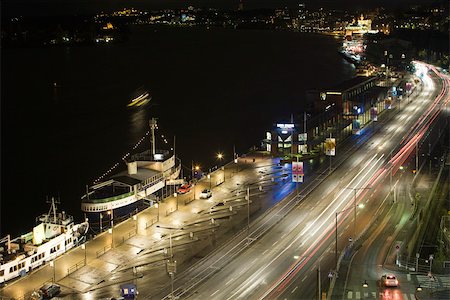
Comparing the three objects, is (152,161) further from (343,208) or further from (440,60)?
(440,60)

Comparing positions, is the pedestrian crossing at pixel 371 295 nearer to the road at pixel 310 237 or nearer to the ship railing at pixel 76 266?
the road at pixel 310 237

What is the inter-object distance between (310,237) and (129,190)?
13.4 m

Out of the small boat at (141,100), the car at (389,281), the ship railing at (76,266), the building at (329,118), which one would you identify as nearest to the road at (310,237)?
the car at (389,281)

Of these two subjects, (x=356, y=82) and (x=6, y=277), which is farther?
(x=356, y=82)

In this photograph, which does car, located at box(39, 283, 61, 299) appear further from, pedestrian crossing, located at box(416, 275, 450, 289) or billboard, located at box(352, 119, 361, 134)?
billboard, located at box(352, 119, 361, 134)

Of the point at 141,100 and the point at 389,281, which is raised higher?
the point at 141,100

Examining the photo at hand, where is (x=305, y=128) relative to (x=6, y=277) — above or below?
above

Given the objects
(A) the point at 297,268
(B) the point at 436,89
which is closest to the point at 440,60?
(B) the point at 436,89

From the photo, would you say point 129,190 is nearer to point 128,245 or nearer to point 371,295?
point 128,245

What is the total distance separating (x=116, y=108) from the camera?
73688 mm

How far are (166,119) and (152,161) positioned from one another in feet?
84.7

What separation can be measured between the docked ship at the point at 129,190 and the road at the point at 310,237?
33.4 ft

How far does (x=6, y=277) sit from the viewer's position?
26875 millimetres

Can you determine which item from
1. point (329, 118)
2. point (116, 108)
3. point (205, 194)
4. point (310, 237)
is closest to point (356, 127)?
point (329, 118)
